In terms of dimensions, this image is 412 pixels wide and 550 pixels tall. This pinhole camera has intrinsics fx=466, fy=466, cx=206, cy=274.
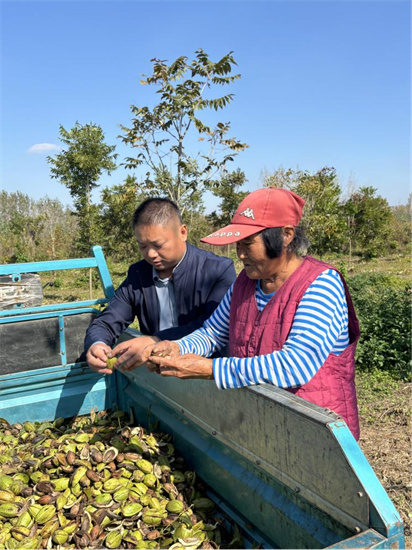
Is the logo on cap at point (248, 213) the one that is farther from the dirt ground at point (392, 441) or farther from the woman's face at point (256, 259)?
the dirt ground at point (392, 441)

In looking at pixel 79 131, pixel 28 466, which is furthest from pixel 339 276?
pixel 79 131

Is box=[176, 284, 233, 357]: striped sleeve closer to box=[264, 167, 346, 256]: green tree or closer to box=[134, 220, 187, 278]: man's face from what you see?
box=[134, 220, 187, 278]: man's face

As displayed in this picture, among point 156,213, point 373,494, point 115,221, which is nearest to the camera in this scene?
point 373,494

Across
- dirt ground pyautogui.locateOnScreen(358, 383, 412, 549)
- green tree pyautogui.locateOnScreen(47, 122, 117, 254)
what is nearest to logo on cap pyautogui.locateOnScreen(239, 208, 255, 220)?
dirt ground pyautogui.locateOnScreen(358, 383, 412, 549)

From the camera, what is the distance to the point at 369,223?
17.2m

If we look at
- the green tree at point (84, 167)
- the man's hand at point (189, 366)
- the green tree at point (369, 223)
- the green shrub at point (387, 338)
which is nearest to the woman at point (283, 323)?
the man's hand at point (189, 366)

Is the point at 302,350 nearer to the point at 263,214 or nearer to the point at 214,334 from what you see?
the point at 263,214

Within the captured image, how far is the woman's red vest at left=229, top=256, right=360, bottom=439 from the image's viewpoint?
176cm

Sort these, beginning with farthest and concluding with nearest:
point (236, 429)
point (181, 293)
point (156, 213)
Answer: point (181, 293) → point (156, 213) → point (236, 429)

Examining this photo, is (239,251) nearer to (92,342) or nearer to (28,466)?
(92,342)

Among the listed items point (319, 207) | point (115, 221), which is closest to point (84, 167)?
point (115, 221)

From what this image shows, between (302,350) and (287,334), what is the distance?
12 cm

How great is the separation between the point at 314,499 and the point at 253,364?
0.47 meters

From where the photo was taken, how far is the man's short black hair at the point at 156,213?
2541 mm
